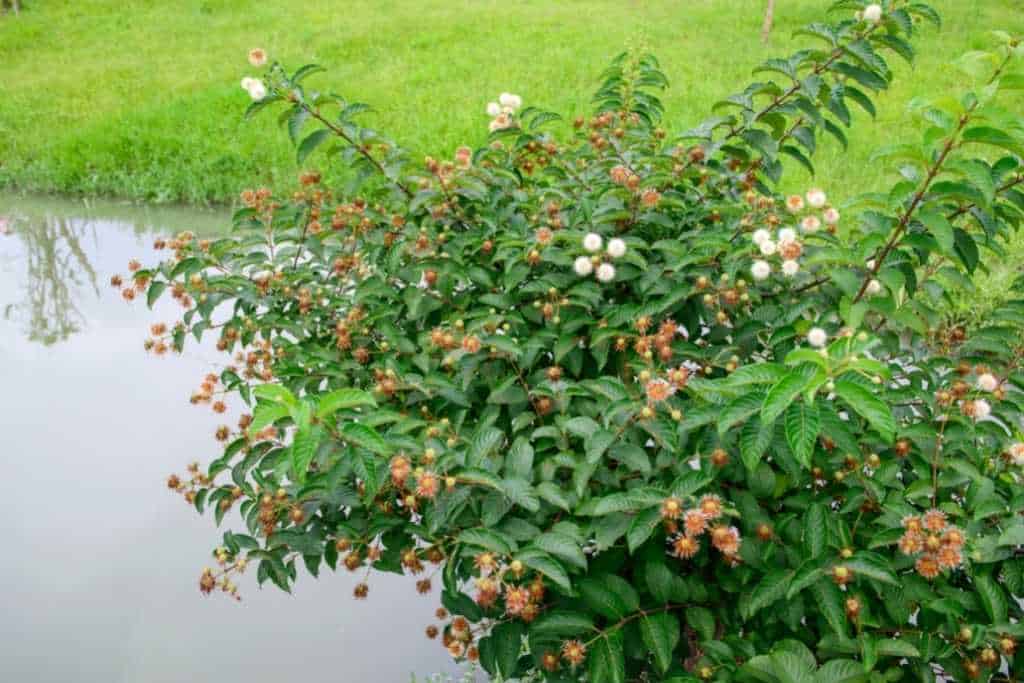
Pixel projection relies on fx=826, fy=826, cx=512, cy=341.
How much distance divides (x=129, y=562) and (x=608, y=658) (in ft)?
6.72

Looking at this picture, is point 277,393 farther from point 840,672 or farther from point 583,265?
point 840,672

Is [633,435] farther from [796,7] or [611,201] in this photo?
[796,7]

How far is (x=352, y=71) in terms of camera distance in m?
8.05

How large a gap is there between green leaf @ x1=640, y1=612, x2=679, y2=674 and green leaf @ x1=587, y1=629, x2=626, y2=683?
0.05 metres

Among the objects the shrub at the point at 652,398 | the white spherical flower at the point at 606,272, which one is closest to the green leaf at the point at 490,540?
the shrub at the point at 652,398

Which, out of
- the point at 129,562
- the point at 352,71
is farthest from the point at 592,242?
the point at 352,71

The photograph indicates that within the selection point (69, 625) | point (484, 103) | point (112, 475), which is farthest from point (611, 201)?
point (484, 103)

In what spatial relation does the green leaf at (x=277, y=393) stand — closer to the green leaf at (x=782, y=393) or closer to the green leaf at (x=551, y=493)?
the green leaf at (x=551, y=493)

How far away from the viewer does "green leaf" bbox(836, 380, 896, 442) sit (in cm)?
101

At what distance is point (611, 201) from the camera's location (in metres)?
1.69

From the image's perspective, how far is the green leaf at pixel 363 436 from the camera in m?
1.17

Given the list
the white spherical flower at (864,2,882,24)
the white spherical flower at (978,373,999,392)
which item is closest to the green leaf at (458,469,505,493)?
the white spherical flower at (978,373,999,392)

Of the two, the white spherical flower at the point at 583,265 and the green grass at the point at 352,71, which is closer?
the white spherical flower at the point at 583,265

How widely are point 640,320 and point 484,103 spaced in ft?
18.1
